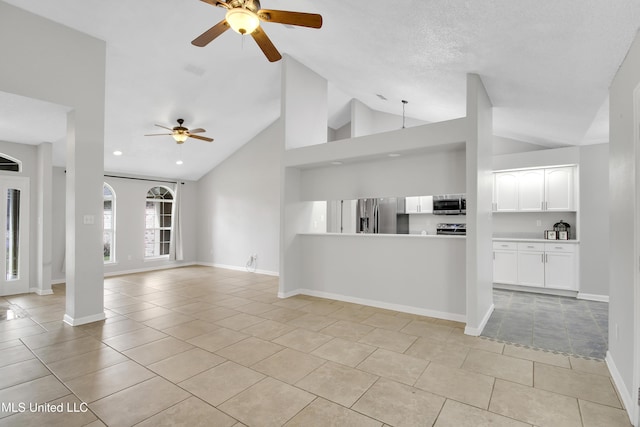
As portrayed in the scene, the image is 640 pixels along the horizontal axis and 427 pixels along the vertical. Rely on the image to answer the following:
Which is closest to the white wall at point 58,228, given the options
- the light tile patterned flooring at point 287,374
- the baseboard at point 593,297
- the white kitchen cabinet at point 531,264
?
the light tile patterned flooring at point 287,374

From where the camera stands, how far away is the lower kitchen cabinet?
5.35 m

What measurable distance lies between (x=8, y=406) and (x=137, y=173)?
659 centimetres

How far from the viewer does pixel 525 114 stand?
4.39 meters

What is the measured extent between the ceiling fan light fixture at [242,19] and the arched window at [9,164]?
5462 mm

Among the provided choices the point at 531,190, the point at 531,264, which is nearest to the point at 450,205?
the point at 531,190

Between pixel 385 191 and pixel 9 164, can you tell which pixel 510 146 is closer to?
pixel 385 191

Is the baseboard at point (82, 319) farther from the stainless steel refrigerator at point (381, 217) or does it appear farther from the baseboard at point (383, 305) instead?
the stainless steel refrigerator at point (381, 217)

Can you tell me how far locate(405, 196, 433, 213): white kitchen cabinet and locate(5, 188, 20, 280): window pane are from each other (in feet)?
23.7

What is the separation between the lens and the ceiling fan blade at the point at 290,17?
2596 mm

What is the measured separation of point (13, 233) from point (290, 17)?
607 cm

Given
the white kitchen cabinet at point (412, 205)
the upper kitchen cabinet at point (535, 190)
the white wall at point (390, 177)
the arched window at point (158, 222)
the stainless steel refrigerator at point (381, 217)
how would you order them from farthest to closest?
the arched window at point (158, 222) < the stainless steel refrigerator at point (381, 217) < the white kitchen cabinet at point (412, 205) < the upper kitchen cabinet at point (535, 190) < the white wall at point (390, 177)

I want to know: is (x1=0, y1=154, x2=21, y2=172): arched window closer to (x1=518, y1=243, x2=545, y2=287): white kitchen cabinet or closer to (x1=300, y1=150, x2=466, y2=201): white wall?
(x1=300, y1=150, x2=466, y2=201): white wall

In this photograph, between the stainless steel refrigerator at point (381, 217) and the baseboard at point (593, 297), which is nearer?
the baseboard at point (593, 297)

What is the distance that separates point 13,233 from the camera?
551 centimetres
